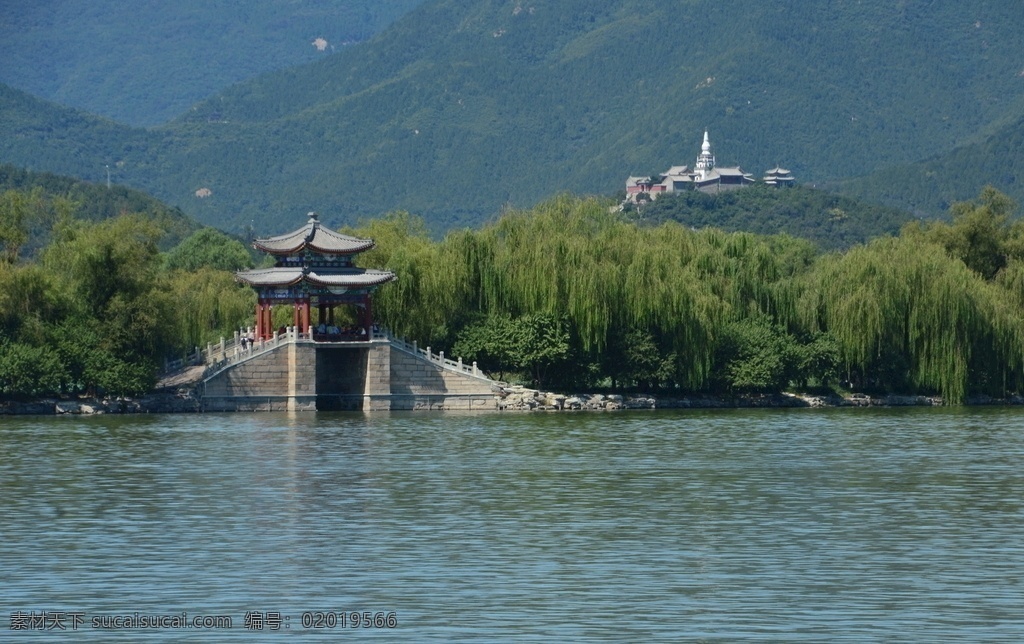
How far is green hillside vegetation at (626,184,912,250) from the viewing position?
424 ft

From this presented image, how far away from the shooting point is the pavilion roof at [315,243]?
→ 53.0 metres

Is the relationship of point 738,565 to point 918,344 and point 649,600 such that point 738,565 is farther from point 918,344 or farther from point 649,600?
point 918,344

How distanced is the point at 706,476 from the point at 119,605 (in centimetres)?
1465

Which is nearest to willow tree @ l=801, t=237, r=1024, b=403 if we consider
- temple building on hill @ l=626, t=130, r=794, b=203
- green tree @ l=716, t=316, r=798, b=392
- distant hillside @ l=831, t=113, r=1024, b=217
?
green tree @ l=716, t=316, r=798, b=392

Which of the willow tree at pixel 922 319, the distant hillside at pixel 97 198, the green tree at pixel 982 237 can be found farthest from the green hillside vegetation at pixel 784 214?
the willow tree at pixel 922 319

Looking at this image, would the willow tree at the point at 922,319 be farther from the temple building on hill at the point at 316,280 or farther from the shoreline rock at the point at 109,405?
the shoreline rock at the point at 109,405

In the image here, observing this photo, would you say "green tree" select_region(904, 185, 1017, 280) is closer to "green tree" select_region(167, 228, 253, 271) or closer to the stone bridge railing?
the stone bridge railing

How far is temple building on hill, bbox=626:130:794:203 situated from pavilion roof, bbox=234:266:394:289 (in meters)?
103

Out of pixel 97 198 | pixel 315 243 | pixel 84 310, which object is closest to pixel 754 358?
pixel 315 243

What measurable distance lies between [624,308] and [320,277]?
28.1ft

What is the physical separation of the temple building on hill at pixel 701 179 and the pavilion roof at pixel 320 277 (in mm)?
102749

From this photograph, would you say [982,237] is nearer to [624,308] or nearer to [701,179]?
[624,308]

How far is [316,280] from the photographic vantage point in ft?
172

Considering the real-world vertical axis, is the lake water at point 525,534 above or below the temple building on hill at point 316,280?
below
